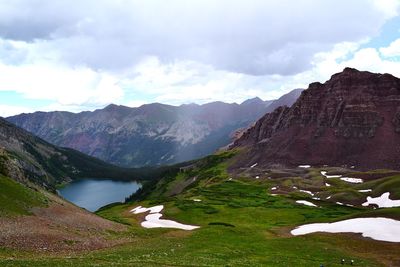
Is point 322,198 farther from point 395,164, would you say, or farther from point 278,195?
point 395,164

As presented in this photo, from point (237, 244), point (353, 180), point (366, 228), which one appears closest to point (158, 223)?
point (237, 244)

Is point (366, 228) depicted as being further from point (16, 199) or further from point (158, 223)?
point (16, 199)

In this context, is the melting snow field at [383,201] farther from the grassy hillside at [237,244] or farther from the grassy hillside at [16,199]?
the grassy hillside at [16,199]

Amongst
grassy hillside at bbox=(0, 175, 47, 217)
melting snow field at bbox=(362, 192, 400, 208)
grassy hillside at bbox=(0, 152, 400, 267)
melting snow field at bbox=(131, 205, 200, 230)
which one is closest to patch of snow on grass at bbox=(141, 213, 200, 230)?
melting snow field at bbox=(131, 205, 200, 230)

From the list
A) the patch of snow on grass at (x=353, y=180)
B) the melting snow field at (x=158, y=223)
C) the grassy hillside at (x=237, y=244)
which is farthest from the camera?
the patch of snow on grass at (x=353, y=180)

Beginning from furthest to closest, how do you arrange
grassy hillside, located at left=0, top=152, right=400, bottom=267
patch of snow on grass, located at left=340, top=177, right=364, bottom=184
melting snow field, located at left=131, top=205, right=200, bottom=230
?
patch of snow on grass, located at left=340, top=177, right=364, bottom=184, melting snow field, located at left=131, top=205, right=200, bottom=230, grassy hillside, located at left=0, top=152, right=400, bottom=267

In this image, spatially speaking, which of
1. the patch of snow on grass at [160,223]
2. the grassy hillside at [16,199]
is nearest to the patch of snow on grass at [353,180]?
the patch of snow on grass at [160,223]

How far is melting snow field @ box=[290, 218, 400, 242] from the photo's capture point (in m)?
59.2

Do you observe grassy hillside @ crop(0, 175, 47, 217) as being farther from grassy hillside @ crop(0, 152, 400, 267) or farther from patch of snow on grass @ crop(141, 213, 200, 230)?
patch of snow on grass @ crop(141, 213, 200, 230)

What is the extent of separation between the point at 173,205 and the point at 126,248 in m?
64.7

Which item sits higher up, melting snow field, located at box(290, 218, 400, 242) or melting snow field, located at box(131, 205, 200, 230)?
melting snow field, located at box(290, 218, 400, 242)

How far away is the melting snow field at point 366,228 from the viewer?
59219 mm

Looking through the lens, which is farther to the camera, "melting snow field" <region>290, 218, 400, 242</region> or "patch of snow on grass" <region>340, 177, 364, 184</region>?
"patch of snow on grass" <region>340, 177, 364, 184</region>

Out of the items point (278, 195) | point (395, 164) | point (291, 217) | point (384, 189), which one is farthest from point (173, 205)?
point (395, 164)
